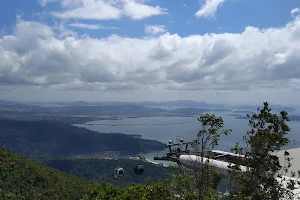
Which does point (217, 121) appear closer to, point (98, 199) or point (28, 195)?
point (98, 199)

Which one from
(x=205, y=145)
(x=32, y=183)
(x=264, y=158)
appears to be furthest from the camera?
(x=32, y=183)

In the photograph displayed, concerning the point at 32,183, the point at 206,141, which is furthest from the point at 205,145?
the point at 32,183

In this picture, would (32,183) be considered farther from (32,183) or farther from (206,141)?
(206,141)

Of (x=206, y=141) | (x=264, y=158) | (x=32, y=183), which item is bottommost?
(x=32, y=183)

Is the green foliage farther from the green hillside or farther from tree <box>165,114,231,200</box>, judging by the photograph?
the green hillside

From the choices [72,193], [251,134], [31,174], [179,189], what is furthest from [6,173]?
[251,134]

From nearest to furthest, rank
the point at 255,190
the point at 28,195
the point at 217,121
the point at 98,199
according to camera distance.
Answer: the point at 255,190
the point at 217,121
the point at 98,199
the point at 28,195
